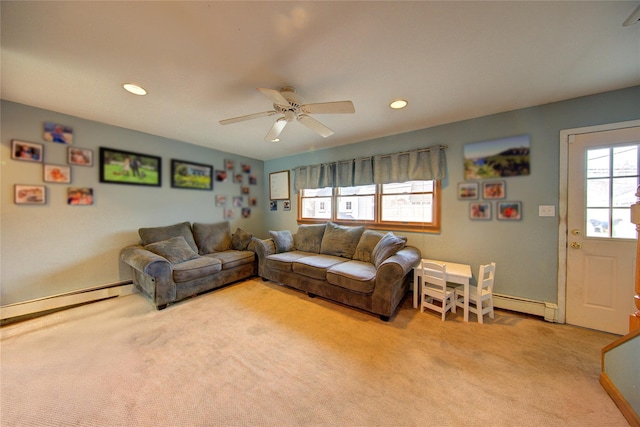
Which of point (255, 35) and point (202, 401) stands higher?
point (255, 35)

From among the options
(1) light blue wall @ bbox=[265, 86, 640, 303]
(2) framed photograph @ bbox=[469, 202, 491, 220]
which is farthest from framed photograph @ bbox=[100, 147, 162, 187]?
(2) framed photograph @ bbox=[469, 202, 491, 220]

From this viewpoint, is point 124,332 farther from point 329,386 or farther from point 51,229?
point 329,386

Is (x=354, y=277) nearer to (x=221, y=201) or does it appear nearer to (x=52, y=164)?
(x=221, y=201)

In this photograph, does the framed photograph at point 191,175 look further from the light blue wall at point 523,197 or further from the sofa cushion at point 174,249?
the light blue wall at point 523,197

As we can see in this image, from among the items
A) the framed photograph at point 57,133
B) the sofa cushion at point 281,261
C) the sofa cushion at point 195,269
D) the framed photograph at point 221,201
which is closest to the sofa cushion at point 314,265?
the sofa cushion at point 281,261

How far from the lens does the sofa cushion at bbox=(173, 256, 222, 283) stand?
9.01 feet

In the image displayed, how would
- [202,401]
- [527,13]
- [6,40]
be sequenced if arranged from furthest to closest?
[6,40]
[202,401]
[527,13]

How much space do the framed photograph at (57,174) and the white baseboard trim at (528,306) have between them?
18.3 feet

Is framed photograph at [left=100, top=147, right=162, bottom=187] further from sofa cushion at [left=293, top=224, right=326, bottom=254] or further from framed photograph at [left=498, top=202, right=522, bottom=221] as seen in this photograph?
framed photograph at [left=498, top=202, right=522, bottom=221]

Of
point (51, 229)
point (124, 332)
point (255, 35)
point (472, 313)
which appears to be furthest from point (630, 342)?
point (51, 229)

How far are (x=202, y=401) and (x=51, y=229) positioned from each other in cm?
300

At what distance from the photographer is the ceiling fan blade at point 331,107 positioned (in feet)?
5.90

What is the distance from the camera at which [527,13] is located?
1267mm

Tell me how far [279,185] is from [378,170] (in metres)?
2.36
